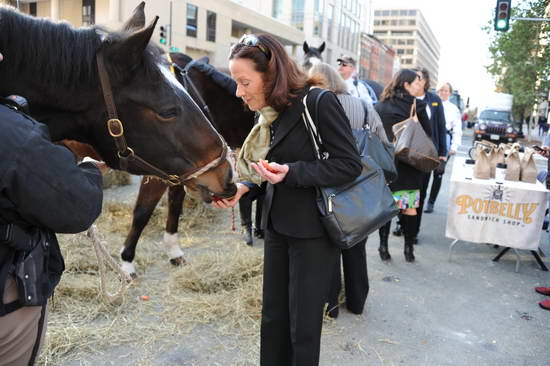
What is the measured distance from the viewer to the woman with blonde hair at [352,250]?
322 cm

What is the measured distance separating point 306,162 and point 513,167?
3.85 m

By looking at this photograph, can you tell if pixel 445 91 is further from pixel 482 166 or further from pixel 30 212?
pixel 30 212

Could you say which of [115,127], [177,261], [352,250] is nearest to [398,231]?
[352,250]

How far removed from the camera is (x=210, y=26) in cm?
3083

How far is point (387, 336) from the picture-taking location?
10.5 ft

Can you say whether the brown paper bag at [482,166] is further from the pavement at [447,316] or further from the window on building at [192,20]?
the window on building at [192,20]

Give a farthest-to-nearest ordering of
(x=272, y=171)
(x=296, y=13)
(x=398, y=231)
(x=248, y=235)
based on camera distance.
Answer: (x=296, y=13) → (x=398, y=231) → (x=248, y=235) → (x=272, y=171)

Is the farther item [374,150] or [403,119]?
[403,119]

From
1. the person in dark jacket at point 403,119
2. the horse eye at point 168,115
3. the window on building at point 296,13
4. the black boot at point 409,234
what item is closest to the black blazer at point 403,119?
the person in dark jacket at point 403,119

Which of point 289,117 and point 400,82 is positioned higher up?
point 400,82

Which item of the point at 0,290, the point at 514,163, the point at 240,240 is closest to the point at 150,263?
the point at 240,240

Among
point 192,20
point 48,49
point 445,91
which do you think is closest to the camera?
point 48,49

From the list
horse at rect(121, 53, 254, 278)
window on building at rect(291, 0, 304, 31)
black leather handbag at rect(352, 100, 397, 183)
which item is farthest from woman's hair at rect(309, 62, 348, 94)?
window on building at rect(291, 0, 304, 31)

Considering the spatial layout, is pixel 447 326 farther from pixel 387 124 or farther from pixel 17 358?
pixel 17 358
